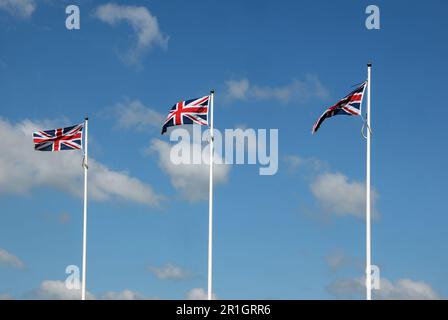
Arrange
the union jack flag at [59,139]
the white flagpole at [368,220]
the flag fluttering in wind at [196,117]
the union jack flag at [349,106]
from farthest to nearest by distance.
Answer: the union jack flag at [59,139], the flag fluttering in wind at [196,117], the union jack flag at [349,106], the white flagpole at [368,220]

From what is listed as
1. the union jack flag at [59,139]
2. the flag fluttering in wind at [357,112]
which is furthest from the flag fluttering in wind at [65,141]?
the flag fluttering in wind at [357,112]

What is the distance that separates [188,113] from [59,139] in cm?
1112

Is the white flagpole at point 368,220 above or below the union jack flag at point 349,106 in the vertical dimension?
below

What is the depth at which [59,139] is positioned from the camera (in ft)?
199

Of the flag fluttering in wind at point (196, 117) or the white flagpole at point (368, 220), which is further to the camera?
the flag fluttering in wind at point (196, 117)

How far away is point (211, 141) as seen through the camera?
56.7 m

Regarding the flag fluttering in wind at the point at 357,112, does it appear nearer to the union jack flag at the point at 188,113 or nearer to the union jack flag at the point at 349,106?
the union jack flag at the point at 349,106

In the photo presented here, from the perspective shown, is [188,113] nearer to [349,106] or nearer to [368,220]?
[349,106]

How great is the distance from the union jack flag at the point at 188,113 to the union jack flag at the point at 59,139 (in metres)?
8.97

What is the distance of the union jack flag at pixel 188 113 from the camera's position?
5503cm

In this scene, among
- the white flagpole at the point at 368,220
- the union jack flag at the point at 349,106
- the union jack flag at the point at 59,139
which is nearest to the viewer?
the white flagpole at the point at 368,220
